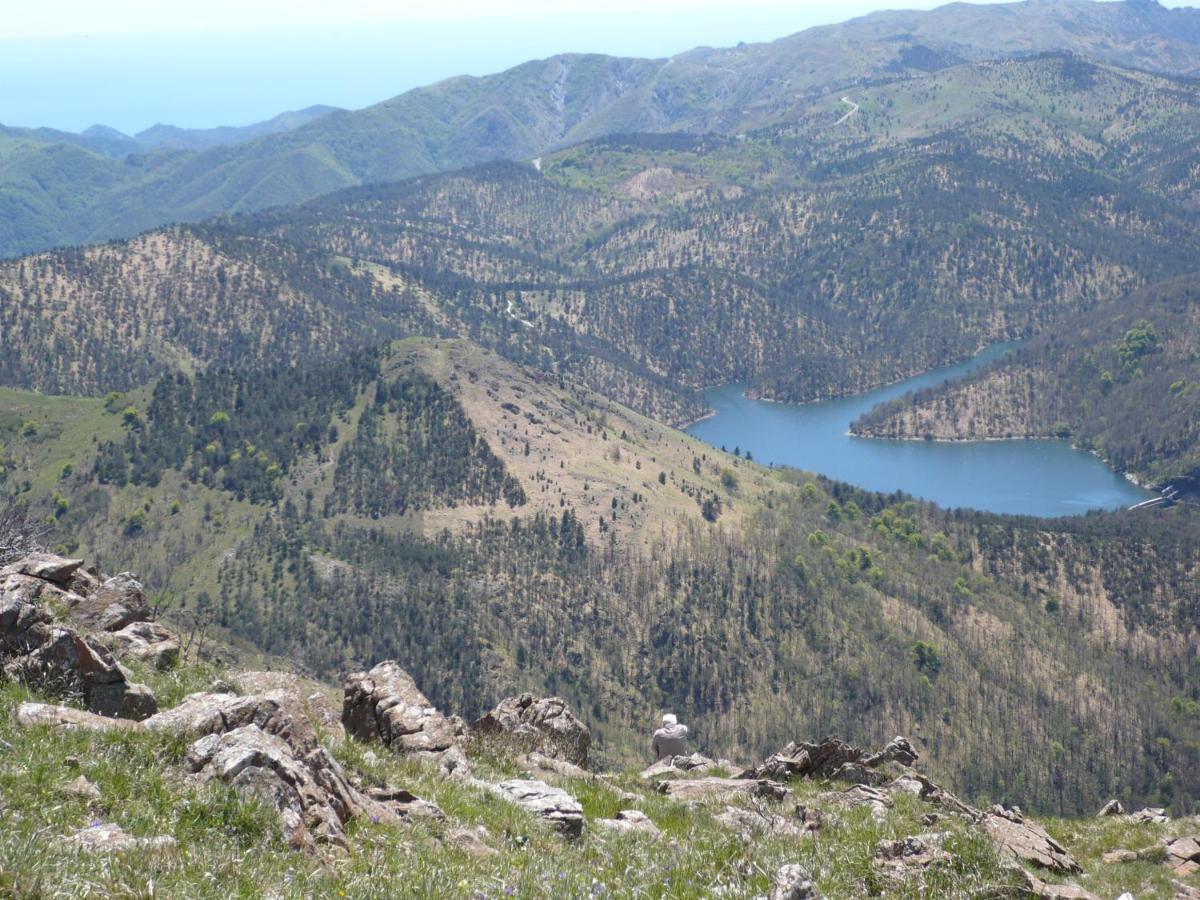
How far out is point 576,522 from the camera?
193625mm

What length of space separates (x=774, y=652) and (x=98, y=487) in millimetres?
132581

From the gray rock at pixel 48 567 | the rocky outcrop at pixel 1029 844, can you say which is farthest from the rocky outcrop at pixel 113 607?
the rocky outcrop at pixel 1029 844

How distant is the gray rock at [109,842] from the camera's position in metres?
13.1

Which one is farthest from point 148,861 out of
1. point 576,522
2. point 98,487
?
point 98,487

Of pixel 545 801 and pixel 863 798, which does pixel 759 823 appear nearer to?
pixel 545 801

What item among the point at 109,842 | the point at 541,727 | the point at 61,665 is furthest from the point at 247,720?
the point at 541,727

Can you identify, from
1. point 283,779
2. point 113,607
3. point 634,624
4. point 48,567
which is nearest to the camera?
point 283,779

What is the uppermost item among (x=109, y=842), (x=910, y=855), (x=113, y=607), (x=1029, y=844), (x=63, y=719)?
(x=109, y=842)

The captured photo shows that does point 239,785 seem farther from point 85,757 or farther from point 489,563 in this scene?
point 489,563

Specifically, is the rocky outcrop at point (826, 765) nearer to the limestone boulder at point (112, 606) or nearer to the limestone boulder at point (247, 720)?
the limestone boulder at point (247, 720)

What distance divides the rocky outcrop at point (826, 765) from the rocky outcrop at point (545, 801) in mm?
12944

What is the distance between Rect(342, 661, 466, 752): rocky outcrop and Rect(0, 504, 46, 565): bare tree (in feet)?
45.6

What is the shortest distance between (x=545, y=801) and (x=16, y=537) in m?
27.9

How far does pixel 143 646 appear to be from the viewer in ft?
99.3
